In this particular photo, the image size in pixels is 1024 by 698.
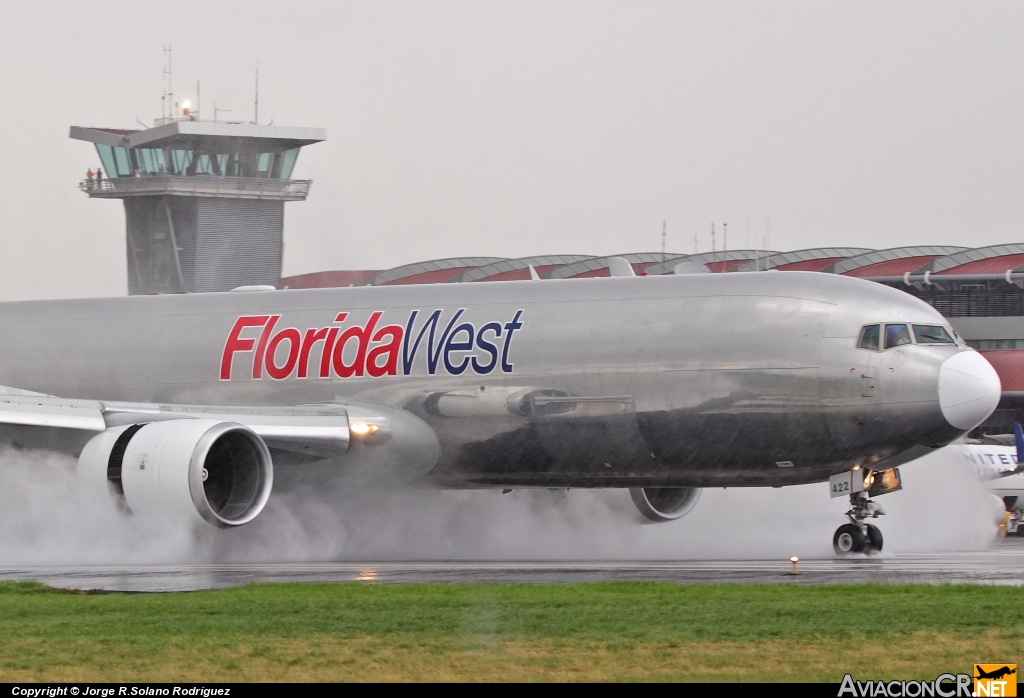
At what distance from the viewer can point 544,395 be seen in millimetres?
24047

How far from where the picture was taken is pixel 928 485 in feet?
93.4

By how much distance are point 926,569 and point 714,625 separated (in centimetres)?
771

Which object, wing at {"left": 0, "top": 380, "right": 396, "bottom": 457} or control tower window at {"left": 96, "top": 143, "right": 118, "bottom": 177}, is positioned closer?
wing at {"left": 0, "top": 380, "right": 396, "bottom": 457}

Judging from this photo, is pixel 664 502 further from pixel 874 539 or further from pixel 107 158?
pixel 107 158

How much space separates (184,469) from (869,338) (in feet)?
30.9

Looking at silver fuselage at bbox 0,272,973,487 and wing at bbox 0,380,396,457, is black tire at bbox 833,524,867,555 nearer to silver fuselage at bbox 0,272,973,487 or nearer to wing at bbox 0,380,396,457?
silver fuselage at bbox 0,272,973,487

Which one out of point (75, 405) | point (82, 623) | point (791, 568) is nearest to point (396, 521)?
point (75, 405)

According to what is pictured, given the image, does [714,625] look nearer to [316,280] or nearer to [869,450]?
[869,450]

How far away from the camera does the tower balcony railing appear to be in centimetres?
7338

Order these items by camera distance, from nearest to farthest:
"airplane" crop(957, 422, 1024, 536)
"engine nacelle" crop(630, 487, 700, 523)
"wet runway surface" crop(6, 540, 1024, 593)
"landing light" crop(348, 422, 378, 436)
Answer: "wet runway surface" crop(6, 540, 1024, 593)
"landing light" crop(348, 422, 378, 436)
"engine nacelle" crop(630, 487, 700, 523)
"airplane" crop(957, 422, 1024, 536)

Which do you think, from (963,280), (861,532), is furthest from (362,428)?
(963,280)

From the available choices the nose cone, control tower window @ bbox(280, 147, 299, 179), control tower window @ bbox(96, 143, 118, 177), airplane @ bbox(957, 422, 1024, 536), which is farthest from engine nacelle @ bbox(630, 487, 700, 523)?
control tower window @ bbox(96, 143, 118, 177)

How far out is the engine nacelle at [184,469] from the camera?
21.8 metres

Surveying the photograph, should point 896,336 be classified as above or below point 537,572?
above
